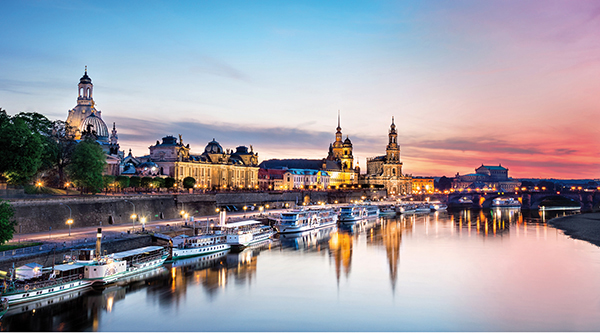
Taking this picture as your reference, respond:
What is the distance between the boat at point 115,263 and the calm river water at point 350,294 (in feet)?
3.51

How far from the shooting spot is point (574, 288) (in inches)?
1463

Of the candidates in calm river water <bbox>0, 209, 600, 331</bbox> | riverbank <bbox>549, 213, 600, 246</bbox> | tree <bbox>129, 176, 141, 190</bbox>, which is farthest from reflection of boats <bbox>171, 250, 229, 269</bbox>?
riverbank <bbox>549, 213, 600, 246</bbox>

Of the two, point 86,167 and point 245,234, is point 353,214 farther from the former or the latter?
point 86,167

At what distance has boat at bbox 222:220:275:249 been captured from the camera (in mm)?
54688

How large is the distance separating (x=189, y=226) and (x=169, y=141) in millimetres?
54903

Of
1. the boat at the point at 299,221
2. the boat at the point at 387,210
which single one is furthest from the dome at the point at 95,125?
the boat at the point at 387,210

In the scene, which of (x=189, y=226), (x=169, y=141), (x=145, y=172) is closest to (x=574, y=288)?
(x=189, y=226)

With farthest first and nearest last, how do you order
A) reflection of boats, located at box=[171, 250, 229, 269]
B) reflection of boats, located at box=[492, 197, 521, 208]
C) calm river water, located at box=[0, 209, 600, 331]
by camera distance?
reflection of boats, located at box=[492, 197, 521, 208], reflection of boats, located at box=[171, 250, 229, 269], calm river water, located at box=[0, 209, 600, 331]

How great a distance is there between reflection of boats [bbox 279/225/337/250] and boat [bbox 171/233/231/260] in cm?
964

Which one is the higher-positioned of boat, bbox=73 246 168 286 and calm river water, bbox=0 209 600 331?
boat, bbox=73 246 168 286

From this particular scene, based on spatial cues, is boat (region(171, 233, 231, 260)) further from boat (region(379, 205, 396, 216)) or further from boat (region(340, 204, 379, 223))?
boat (region(379, 205, 396, 216))

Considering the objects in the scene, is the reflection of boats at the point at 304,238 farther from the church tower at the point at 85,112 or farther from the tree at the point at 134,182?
the church tower at the point at 85,112

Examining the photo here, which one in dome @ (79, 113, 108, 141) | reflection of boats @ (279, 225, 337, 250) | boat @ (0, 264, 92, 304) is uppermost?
dome @ (79, 113, 108, 141)

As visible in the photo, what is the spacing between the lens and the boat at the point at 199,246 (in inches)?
1873
